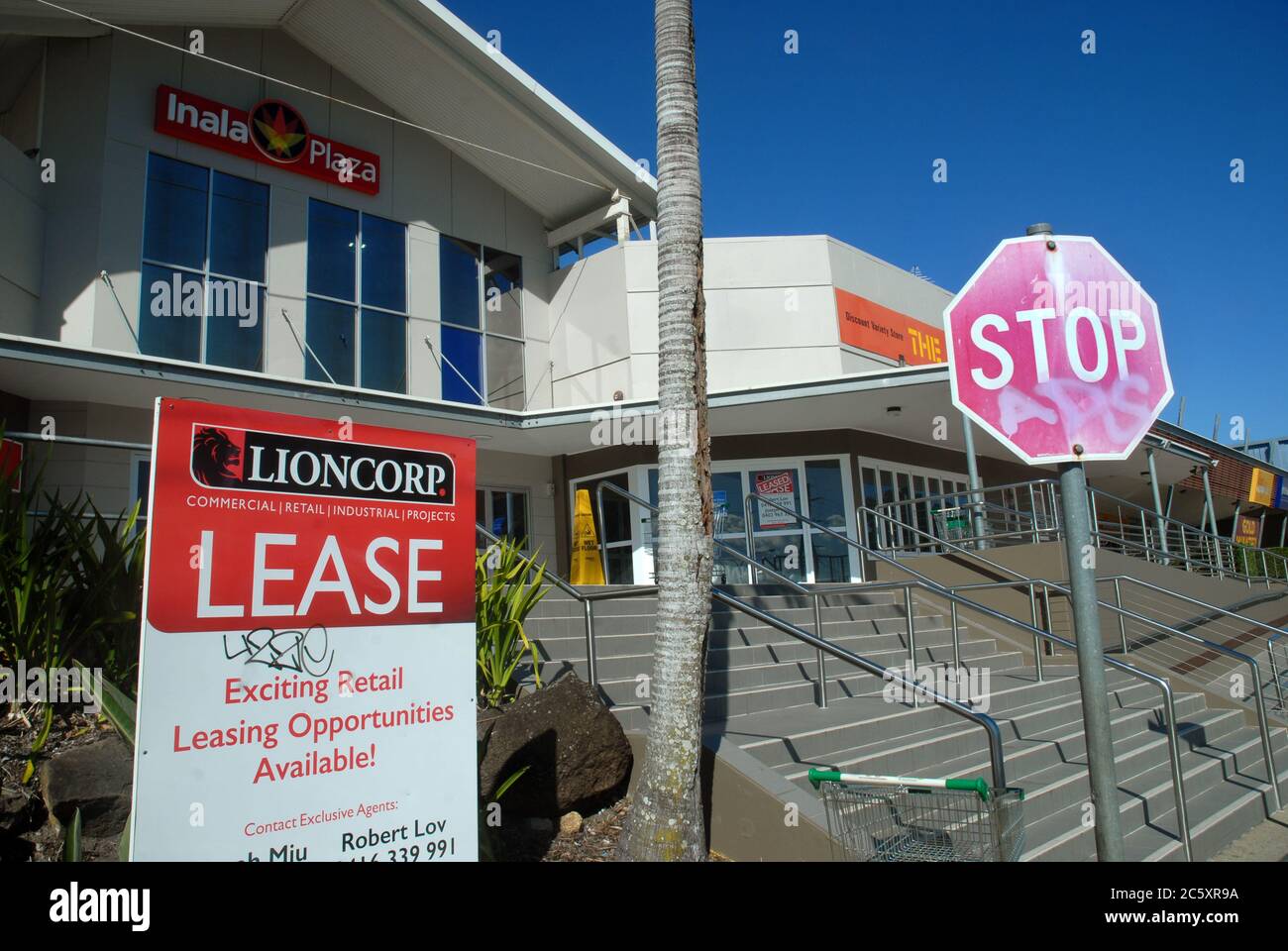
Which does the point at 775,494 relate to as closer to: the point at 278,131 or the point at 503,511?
the point at 503,511

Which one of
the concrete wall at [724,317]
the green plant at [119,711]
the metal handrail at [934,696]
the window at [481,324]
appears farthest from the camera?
the concrete wall at [724,317]

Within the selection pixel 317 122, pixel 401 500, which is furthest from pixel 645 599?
pixel 317 122

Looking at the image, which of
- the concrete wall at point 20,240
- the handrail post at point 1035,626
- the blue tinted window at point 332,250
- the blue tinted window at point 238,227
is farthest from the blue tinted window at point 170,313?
the handrail post at point 1035,626

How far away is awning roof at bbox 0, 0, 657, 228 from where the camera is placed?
460 inches

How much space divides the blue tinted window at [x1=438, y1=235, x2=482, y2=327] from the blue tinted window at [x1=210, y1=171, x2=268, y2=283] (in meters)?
2.92

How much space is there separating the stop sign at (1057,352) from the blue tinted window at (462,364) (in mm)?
12404

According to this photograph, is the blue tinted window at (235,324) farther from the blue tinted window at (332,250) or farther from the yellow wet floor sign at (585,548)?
the yellow wet floor sign at (585,548)

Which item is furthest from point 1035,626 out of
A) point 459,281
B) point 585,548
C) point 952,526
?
point 459,281

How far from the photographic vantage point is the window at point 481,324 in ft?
47.6

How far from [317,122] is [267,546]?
1286cm

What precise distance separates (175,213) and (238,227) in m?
0.81

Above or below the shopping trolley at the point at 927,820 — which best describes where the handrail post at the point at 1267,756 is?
below

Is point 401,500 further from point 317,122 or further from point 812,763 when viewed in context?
point 317,122

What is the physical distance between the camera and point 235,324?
12.1 meters
